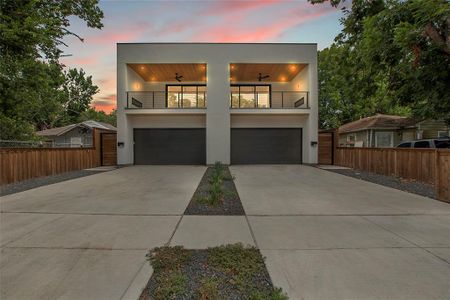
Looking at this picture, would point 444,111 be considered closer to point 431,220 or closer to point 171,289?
point 431,220

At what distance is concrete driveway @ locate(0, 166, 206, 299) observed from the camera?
2340mm

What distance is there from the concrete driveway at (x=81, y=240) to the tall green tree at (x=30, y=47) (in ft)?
16.6

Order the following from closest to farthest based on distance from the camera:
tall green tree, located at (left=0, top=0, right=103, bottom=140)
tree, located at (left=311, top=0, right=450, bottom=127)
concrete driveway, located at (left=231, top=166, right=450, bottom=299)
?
concrete driveway, located at (left=231, top=166, right=450, bottom=299), tree, located at (left=311, top=0, right=450, bottom=127), tall green tree, located at (left=0, top=0, right=103, bottom=140)

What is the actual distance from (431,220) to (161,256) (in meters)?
4.80

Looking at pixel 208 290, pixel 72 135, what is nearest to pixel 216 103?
pixel 208 290

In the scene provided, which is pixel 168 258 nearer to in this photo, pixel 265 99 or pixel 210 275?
pixel 210 275

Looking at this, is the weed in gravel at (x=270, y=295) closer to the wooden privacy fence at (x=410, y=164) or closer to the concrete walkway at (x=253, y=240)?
the concrete walkway at (x=253, y=240)

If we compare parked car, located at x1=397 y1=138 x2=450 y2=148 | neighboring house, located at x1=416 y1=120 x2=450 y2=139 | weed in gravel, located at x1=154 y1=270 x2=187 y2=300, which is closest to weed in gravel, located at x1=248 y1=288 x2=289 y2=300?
weed in gravel, located at x1=154 y1=270 x2=187 y2=300

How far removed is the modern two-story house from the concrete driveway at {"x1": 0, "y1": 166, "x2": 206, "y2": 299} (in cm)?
863

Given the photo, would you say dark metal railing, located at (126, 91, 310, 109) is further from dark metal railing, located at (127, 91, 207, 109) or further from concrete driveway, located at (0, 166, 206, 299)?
concrete driveway, located at (0, 166, 206, 299)

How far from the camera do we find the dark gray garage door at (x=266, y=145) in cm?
1527

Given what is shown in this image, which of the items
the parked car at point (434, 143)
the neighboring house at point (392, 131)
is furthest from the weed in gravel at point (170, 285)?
the neighboring house at point (392, 131)

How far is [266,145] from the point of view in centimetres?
1532

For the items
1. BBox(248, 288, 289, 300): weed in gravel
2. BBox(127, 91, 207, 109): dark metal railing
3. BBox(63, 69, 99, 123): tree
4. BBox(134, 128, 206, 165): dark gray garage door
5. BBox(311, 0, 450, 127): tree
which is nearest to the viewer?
BBox(248, 288, 289, 300): weed in gravel
